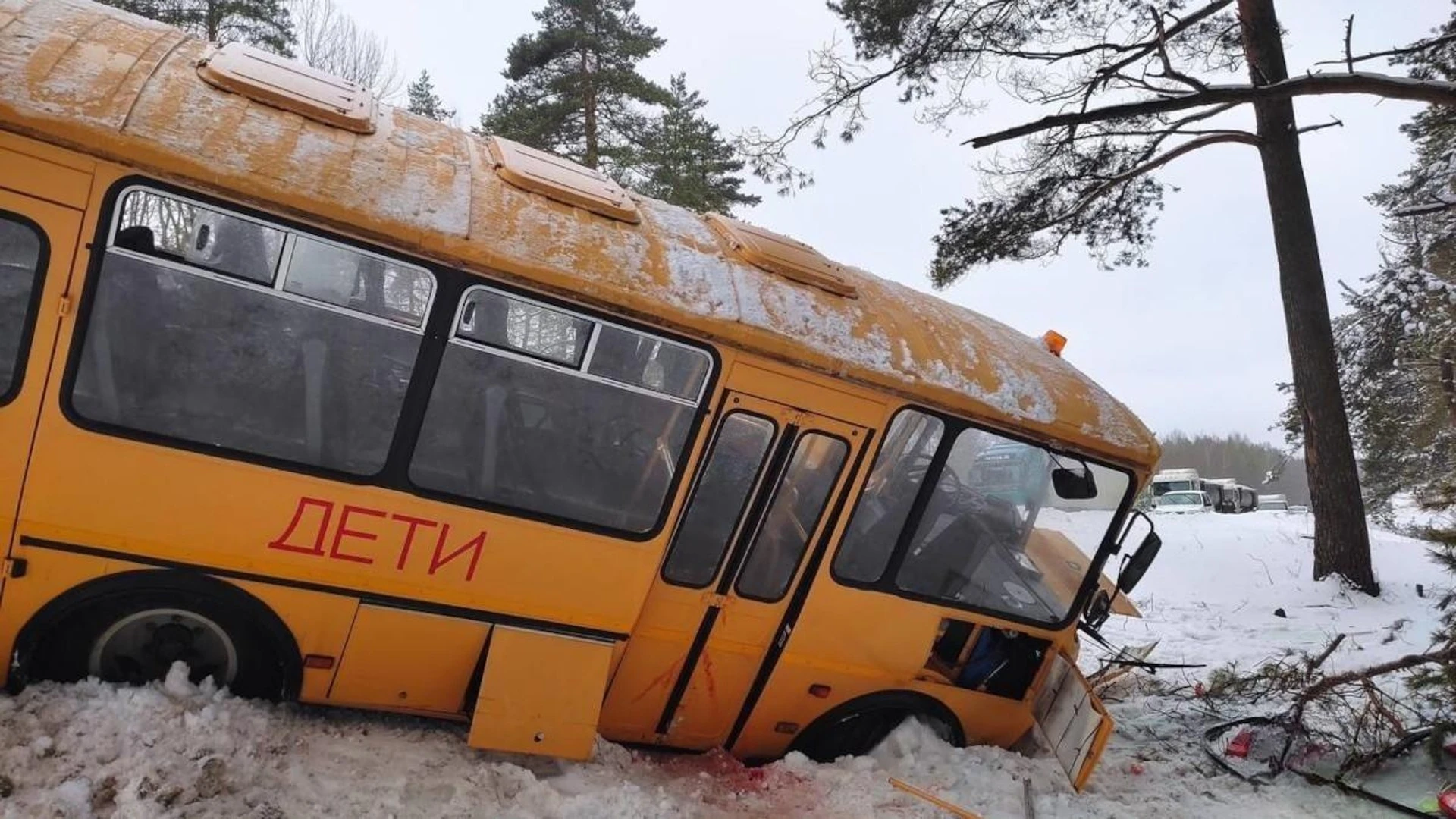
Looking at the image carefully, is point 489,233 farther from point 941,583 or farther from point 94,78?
Result: point 941,583

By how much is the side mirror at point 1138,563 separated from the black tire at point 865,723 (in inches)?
51.3

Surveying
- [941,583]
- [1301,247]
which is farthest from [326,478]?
[1301,247]

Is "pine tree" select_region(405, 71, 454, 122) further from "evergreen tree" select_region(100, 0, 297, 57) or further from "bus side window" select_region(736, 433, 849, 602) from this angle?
"bus side window" select_region(736, 433, 849, 602)

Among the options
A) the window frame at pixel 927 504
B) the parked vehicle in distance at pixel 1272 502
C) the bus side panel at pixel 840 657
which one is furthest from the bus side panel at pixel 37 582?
the parked vehicle in distance at pixel 1272 502

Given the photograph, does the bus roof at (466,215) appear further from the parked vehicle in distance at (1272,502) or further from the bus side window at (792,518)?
the parked vehicle in distance at (1272,502)

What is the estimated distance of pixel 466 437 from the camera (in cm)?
363

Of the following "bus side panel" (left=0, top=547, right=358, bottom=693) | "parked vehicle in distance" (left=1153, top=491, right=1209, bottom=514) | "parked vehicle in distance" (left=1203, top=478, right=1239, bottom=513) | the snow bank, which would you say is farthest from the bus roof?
"parked vehicle in distance" (left=1203, top=478, right=1239, bottom=513)

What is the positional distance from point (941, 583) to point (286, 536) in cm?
332

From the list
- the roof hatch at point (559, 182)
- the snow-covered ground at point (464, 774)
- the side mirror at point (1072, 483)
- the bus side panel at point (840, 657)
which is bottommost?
the snow-covered ground at point (464, 774)

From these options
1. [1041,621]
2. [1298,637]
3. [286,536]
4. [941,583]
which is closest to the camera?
[286,536]

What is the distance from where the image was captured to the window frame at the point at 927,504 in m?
4.34

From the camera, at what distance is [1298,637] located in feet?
26.7

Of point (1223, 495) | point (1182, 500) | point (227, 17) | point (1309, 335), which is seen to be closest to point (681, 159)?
point (227, 17)

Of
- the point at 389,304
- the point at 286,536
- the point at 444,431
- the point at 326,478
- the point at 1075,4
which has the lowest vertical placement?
the point at 286,536
